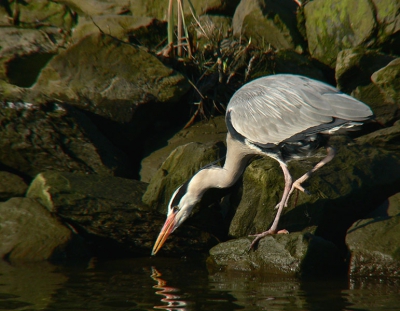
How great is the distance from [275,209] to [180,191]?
104cm

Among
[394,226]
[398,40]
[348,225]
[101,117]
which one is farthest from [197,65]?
[394,226]

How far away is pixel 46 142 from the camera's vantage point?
7809 mm

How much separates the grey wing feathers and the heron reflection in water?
1754mm

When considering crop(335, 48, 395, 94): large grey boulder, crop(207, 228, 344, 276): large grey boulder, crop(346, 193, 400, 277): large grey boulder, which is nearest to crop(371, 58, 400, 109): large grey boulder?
crop(335, 48, 395, 94): large grey boulder

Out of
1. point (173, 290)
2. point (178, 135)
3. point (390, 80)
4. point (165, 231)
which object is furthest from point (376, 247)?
point (178, 135)

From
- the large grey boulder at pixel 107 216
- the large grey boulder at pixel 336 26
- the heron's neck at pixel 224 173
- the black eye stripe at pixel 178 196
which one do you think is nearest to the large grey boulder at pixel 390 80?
the large grey boulder at pixel 336 26

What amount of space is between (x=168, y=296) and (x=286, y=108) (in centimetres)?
238

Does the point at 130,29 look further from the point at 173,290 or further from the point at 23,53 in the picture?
the point at 173,290

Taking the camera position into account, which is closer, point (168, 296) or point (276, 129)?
point (168, 296)

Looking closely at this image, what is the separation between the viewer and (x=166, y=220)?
643cm

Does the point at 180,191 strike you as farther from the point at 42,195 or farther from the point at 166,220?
the point at 42,195

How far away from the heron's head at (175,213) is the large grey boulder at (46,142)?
1840 millimetres

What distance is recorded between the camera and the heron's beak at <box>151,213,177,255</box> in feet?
20.9

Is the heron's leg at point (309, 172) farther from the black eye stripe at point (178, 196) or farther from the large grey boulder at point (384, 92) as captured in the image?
the large grey boulder at point (384, 92)
